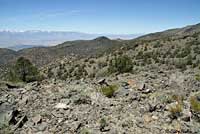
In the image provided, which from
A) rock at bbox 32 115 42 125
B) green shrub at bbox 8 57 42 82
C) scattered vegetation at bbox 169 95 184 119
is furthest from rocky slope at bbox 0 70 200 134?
green shrub at bbox 8 57 42 82

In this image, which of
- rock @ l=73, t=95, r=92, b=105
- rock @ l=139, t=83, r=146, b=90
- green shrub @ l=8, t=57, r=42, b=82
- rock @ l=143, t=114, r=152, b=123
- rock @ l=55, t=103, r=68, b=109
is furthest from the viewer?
green shrub @ l=8, t=57, r=42, b=82

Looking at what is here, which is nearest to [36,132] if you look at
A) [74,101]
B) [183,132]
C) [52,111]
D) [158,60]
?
[52,111]

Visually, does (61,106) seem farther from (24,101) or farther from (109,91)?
(109,91)

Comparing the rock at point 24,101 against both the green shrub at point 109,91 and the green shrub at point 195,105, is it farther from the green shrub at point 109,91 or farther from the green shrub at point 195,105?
the green shrub at point 195,105

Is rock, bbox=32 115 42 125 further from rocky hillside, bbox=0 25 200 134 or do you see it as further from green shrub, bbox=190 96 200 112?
green shrub, bbox=190 96 200 112

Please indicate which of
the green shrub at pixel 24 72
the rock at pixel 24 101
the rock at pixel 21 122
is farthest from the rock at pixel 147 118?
the green shrub at pixel 24 72

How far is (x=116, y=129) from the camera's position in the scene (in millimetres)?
9617

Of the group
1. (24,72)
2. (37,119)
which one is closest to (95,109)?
(37,119)

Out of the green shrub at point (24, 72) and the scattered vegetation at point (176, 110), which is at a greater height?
the scattered vegetation at point (176, 110)

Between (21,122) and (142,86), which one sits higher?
(142,86)

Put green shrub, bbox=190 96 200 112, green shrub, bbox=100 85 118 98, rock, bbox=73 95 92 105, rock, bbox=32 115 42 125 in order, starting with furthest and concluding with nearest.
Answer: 1. green shrub, bbox=100 85 118 98
2. rock, bbox=73 95 92 105
3. green shrub, bbox=190 96 200 112
4. rock, bbox=32 115 42 125

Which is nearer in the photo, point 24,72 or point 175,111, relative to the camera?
point 175,111

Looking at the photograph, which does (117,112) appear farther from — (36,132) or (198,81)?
(198,81)

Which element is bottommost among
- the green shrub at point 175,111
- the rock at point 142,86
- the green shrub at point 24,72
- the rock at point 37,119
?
the green shrub at point 24,72
